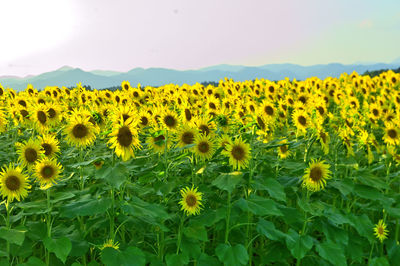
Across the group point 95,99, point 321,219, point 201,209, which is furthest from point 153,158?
point 95,99

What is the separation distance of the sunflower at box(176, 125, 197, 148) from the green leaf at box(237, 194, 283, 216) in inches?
36.6

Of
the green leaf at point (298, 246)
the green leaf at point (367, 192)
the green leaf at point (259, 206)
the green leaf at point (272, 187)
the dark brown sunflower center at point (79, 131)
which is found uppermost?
the dark brown sunflower center at point (79, 131)

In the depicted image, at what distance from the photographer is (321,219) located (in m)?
4.68

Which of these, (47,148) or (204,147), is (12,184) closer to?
(47,148)

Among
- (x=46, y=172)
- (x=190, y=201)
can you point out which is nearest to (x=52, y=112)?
(x=46, y=172)

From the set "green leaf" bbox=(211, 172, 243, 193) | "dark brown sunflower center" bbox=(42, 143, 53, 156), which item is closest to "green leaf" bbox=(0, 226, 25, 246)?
"dark brown sunflower center" bbox=(42, 143, 53, 156)

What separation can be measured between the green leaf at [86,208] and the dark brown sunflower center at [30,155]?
0.72 m

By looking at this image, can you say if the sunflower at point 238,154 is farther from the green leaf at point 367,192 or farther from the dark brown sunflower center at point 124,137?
the green leaf at point 367,192

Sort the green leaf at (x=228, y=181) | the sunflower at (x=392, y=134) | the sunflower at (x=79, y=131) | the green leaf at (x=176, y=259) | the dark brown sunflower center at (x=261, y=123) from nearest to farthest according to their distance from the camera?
the green leaf at (x=228, y=181) < the green leaf at (x=176, y=259) < the sunflower at (x=79, y=131) < the dark brown sunflower center at (x=261, y=123) < the sunflower at (x=392, y=134)

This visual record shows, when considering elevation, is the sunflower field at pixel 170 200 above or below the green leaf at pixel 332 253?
above

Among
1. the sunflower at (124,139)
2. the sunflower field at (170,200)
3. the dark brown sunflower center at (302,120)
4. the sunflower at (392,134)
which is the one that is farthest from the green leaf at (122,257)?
the sunflower at (392,134)

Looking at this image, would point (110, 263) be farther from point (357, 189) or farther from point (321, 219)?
point (357, 189)

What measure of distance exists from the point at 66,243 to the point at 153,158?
2.04 metres

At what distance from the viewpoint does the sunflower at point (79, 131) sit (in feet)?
14.6
